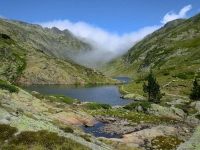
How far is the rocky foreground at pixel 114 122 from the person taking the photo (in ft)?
69.3

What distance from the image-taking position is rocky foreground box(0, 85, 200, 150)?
831 inches

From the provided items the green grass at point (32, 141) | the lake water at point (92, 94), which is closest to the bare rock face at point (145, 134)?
the green grass at point (32, 141)

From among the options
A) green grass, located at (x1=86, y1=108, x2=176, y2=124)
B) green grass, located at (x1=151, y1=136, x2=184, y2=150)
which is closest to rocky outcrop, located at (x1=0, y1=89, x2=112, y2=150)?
green grass, located at (x1=86, y1=108, x2=176, y2=124)

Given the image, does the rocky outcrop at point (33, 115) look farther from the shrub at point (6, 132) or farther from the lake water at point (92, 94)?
the lake water at point (92, 94)

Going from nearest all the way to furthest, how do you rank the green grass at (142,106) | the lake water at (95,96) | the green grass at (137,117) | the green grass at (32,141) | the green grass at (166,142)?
the green grass at (32,141) < the green grass at (166,142) < the lake water at (95,96) < the green grass at (137,117) < the green grass at (142,106)

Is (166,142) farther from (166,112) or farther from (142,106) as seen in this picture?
(142,106)

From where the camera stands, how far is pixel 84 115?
5225 cm

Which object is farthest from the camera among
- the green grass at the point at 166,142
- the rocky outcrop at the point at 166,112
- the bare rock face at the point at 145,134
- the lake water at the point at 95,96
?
the rocky outcrop at the point at 166,112

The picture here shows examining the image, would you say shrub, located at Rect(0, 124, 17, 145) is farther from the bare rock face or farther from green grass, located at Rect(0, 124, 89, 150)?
the bare rock face

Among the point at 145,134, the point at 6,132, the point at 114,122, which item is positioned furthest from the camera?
the point at 114,122

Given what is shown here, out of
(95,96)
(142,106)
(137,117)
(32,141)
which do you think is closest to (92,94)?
(95,96)

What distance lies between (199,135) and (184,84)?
8866 centimetres

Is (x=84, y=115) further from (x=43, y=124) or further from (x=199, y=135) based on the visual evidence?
(x=43, y=124)

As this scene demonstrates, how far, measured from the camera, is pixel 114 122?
167ft
